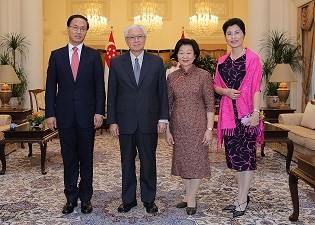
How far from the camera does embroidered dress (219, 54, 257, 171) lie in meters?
3.83

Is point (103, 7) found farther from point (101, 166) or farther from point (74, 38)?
point (74, 38)

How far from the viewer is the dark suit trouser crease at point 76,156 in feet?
12.9

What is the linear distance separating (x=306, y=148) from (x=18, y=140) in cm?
410

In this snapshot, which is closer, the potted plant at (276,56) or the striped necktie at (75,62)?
the striped necktie at (75,62)

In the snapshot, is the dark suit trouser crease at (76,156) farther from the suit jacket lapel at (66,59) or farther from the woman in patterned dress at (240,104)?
the woman in patterned dress at (240,104)

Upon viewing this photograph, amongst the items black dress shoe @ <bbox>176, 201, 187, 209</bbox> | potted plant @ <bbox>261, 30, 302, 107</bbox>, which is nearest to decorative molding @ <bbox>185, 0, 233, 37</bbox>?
potted plant @ <bbox>261, 30, 302, 107</bbox>

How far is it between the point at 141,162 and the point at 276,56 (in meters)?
6.27

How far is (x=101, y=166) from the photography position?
259 inches

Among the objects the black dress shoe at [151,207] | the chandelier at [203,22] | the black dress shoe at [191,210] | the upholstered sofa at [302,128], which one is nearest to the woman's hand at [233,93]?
the black dress shoe at [191,210]

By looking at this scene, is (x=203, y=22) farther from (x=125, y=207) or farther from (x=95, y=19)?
(x=125, y=207)

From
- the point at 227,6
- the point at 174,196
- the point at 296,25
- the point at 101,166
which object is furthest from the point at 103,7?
the point at 174,196

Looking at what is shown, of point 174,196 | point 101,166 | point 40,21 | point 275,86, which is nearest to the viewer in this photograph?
point 174,196

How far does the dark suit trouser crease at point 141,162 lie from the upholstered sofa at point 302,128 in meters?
2.85

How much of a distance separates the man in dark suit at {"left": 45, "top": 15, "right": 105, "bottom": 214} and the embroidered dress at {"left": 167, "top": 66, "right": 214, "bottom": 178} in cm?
68
